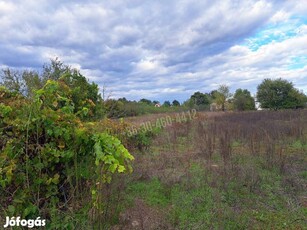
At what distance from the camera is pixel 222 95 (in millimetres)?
41750

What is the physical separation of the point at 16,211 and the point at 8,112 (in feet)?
3.43

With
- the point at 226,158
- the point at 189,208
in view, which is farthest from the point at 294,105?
the point at 189,208

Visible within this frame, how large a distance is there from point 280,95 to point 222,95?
503 inches

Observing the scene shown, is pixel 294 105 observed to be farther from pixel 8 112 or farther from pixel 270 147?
pixel 8 112

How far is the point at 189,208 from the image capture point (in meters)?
3.73

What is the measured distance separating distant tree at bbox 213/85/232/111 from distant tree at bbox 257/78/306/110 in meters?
10.4

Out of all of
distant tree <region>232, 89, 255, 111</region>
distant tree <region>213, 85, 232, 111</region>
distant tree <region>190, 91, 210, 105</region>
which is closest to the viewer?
distant tree <region>232, 89, 255, 111</region>

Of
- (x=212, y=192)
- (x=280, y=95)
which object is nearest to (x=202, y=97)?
(x=280, y=95)

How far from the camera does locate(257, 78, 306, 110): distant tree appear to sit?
2878 cm
